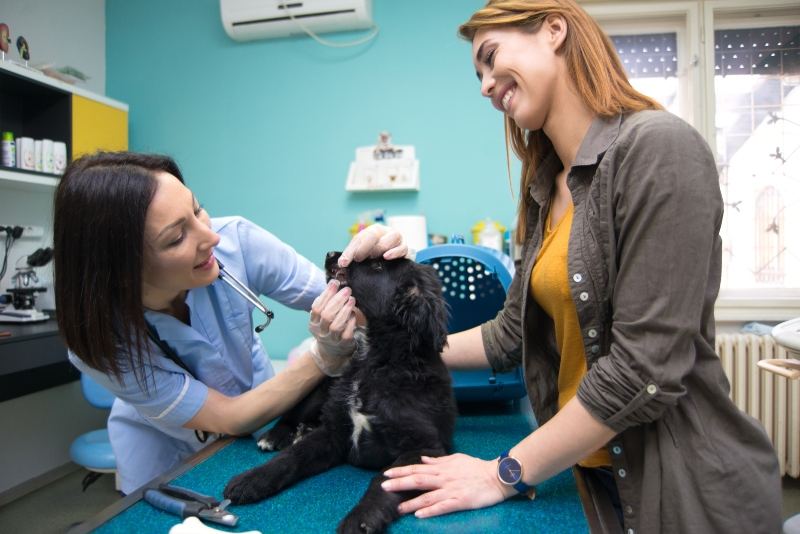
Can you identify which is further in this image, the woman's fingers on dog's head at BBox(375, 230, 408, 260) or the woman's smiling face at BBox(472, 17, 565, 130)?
the woman's fingers on dog's head at BBox(375, 230, 408, 260)

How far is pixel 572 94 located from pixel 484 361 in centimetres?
70

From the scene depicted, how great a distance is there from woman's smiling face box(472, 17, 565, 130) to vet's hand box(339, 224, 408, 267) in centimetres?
46

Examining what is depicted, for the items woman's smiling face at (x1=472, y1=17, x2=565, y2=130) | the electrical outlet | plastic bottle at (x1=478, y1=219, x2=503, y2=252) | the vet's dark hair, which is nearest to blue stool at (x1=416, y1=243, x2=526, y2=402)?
woman's smiling face at (x1=472, y1=17, x2=565, y2=130)

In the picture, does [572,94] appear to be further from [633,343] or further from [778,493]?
[778,493]

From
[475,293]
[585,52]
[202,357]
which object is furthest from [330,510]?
[585,52]

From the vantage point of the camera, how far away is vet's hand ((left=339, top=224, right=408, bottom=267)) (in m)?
1.30

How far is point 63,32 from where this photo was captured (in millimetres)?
3416

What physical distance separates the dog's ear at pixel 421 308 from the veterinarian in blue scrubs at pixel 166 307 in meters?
0.10

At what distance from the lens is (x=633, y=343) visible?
2.63 ft

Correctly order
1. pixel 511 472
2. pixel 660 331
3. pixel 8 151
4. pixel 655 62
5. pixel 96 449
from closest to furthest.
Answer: pixel 660 331
pixel 511 472
pixel 96 449
pixel 8 151
pixel 655 62

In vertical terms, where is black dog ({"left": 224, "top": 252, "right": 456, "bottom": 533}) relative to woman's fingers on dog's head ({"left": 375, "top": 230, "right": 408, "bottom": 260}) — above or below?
below

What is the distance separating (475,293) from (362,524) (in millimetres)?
899

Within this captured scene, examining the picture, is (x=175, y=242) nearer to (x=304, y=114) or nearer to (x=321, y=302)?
(x=321, y=302)

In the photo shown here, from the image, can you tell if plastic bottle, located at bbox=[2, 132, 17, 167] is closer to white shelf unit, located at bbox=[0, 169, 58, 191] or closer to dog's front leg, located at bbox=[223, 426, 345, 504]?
white shelf unit, located at bbox=[0, 169, 58, 191]
